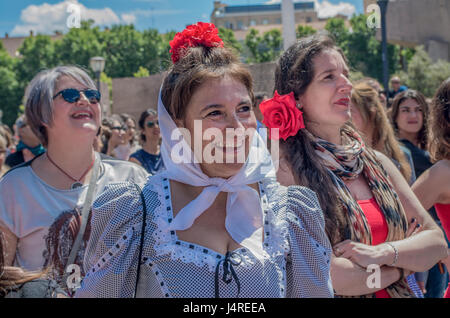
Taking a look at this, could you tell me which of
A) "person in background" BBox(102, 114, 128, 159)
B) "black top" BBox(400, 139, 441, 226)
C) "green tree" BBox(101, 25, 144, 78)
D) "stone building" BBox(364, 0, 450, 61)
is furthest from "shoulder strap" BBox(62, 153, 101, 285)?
"green tree" BBox(101, 25, 144, 78)

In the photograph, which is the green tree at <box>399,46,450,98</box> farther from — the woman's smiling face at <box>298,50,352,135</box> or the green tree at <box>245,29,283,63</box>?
the green tree at <box>245,29,283,63</box>

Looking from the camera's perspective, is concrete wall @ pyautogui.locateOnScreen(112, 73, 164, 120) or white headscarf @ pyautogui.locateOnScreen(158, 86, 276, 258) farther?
concrete wall @ pyautogui.locateOnScreen(112, 73, 164, 120)

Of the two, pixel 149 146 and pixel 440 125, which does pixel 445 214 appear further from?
pixel 149 146

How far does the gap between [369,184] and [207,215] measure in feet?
3.38

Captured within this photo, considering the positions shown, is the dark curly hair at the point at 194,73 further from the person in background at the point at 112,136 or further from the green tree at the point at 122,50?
the green tree at the point at 122,50

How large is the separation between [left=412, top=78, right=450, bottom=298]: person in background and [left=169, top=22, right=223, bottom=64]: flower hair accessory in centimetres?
183

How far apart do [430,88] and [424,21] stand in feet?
10.8

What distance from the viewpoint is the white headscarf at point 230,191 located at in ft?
5.74

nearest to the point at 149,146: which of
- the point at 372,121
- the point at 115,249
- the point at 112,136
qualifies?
the point at 112,136

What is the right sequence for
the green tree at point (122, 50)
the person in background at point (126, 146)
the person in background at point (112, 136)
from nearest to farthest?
the person in background at point (112, 136) → the person in background at point (126, 146) → the green tree at point (122, 50)

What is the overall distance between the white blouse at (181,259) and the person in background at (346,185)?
41cm

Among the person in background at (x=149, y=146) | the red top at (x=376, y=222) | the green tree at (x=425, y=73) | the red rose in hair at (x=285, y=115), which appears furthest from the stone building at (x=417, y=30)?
the red top at (x=376, y=222)

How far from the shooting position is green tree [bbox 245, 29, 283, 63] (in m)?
48.6

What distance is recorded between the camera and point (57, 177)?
296 cm
